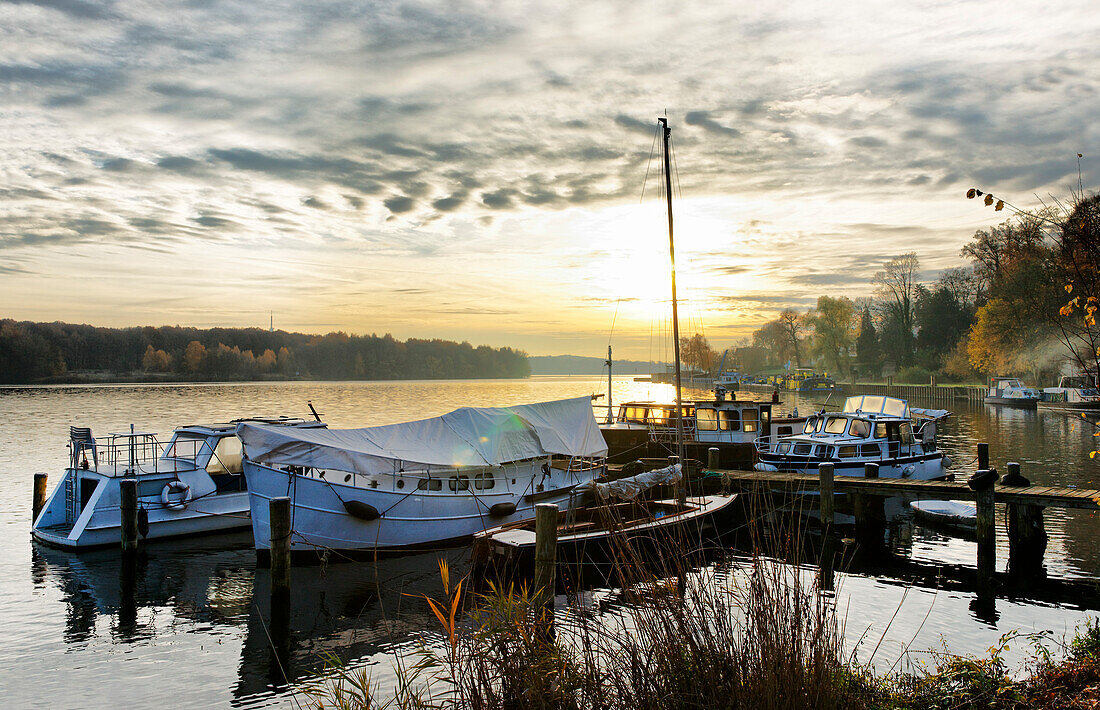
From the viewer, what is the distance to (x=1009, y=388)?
67750 mm

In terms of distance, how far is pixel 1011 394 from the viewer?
66250 mm

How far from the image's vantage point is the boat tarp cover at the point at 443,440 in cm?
1600

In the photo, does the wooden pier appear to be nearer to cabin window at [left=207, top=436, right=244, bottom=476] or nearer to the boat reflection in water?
the boat reflection in water

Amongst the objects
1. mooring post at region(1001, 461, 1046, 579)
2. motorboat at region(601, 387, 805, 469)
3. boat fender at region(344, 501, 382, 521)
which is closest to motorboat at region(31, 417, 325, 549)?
boat fender at region(344, 501, 382, 521)

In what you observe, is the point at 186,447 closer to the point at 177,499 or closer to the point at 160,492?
the point at 160,492

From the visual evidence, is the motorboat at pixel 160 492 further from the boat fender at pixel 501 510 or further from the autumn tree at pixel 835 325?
the autumn tree at pixel 835 325

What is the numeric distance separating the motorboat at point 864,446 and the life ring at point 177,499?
1929cm

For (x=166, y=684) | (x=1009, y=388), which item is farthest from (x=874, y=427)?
(x=1009, y=388)

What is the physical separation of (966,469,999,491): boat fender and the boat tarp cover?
9.98 meters

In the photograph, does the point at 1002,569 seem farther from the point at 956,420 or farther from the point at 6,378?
the point at 6,378

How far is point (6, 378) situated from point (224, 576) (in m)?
155

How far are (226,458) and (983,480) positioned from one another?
21687 millimetres

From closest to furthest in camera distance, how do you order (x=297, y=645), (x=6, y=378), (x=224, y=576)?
(x=297, y=645)
(x=224, y=576)
(x=6, y=378)

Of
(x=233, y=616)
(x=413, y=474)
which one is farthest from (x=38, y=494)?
(x=413, y=474)
